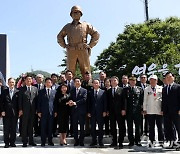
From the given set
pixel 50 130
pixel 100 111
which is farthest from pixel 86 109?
pixel 50 130

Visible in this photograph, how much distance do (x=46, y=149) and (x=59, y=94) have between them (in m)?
1.37

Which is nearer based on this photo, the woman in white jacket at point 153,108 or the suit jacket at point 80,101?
the woman in white jacket at point 153,108

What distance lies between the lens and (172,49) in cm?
2945

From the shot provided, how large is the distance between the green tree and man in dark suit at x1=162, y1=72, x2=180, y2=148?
22163mm

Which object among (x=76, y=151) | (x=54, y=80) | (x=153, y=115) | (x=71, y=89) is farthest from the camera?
(x=54, y=80)

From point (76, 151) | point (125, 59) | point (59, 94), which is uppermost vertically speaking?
point (125, 59)

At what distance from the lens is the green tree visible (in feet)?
98.6

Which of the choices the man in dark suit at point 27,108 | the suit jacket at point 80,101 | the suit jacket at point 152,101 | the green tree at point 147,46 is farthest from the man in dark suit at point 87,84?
the green tree at point 147,46

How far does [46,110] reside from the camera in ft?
25.9

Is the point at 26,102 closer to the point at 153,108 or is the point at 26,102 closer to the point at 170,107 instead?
the point at 153,108

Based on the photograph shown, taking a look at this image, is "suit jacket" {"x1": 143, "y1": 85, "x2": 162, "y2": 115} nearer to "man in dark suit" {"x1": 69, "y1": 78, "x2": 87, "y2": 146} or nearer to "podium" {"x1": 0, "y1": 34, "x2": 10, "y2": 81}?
"man in dark suit" {"x1": 69, "y1": 78, "x2": 87, "y2": 146}

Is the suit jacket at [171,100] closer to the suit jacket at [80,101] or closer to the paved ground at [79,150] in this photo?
the paved ground at [79,150]

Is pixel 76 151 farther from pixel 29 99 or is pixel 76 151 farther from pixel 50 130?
pixel 29 99

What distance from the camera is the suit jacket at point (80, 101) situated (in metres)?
7.85
